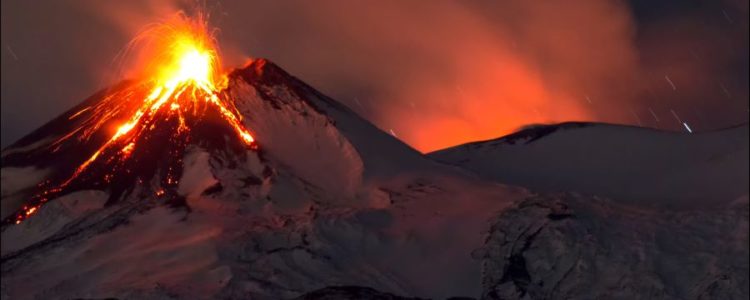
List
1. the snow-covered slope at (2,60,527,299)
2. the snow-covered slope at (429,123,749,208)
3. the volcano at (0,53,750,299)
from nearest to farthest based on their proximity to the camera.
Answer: the snow-covered slope at (2,60,527,299) < the volcano at (0,53,750,299) < the snow-covered slope at (429,123,749,208)

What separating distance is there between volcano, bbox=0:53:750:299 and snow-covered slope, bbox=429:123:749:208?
22.3 inches

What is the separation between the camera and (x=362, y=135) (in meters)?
126

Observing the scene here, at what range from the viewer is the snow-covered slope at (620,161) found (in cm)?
12262

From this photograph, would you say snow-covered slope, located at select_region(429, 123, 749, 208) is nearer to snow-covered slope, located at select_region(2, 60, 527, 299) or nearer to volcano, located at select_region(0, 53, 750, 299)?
volcano, located at select_region(0, 53, 750, 299)

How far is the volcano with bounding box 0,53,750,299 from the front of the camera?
8788cm

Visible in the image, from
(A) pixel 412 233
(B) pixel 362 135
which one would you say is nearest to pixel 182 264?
(A) pixel 412 233

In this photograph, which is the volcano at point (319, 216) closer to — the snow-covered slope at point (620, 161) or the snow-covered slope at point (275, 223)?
the snow-covered slope at point (275, 223)

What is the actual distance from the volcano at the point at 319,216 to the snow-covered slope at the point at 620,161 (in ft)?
1.86

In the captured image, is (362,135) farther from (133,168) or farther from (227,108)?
(133,168)

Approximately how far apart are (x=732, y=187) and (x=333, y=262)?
52.8 m

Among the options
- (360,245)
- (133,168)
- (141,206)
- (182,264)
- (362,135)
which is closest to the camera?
(182,264)

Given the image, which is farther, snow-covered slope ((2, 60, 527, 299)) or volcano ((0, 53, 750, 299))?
volcano ((0, 53, 750, 299))

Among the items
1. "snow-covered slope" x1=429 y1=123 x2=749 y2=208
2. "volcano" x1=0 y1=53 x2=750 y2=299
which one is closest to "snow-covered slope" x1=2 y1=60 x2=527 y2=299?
"volcano" x1=0 y1=53 x2=750 y2=299

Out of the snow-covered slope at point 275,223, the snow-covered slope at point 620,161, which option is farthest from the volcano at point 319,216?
the snow-covered slope at point 620,161
